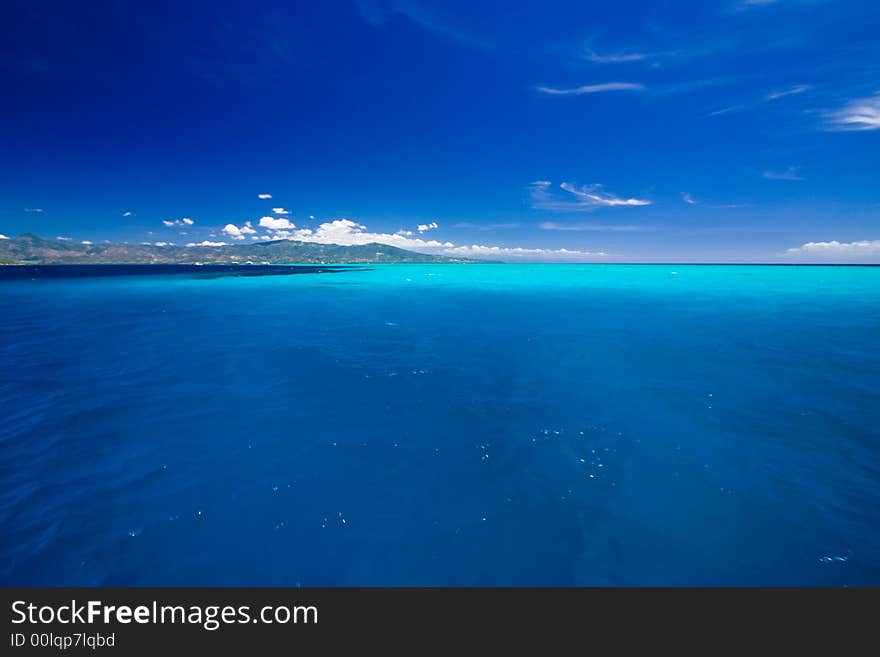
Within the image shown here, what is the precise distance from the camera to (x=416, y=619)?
20.2 feet

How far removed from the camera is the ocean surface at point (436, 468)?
295 inches

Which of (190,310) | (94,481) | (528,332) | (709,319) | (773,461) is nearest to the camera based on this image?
(94,481)

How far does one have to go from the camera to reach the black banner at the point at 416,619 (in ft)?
18.8

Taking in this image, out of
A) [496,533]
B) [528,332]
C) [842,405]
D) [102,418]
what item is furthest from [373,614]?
[528,332]

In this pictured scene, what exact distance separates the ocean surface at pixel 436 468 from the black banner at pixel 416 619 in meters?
0.49

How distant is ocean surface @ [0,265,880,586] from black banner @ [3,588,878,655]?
494mm

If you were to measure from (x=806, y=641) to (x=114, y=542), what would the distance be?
48.1 feet

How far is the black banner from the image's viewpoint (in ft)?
18.8

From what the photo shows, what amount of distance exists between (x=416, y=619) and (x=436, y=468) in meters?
4.88

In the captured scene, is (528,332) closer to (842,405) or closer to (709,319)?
(842,405)

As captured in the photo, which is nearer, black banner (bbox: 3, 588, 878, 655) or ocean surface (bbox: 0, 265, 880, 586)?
black banner (bbox: 3, 588, 878, 655)

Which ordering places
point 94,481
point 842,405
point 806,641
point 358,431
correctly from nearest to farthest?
point 806,641 < point 94,481 < point 358,431 < point 842,405

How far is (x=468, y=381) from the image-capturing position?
18.9 meters

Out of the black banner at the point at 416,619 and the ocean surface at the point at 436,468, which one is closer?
the black banner at the point at 416,619
